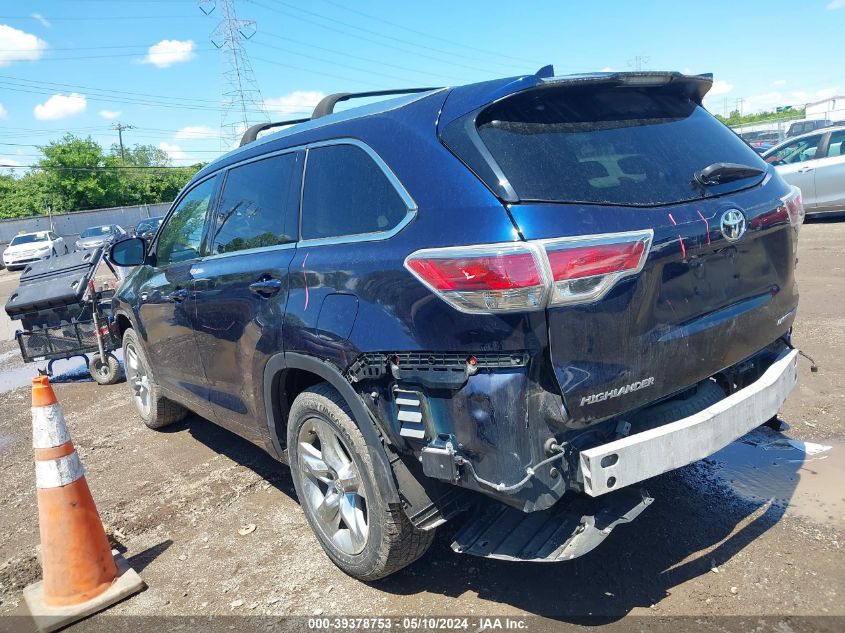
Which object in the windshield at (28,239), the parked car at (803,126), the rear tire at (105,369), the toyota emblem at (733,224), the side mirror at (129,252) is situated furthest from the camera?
the windshield at (28,239)

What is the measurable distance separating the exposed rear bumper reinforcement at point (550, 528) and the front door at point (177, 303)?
2.23 meters

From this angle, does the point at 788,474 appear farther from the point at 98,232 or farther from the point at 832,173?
the point at 98,232

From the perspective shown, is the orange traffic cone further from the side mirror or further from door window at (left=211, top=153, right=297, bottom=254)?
the side mirror

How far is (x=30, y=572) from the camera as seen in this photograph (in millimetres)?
3512

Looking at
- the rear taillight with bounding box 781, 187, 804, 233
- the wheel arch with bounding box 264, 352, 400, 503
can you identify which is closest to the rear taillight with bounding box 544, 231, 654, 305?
the wheel arch with bounding box 264, 352, 400, 503

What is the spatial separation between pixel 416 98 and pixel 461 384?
1310 millimetres

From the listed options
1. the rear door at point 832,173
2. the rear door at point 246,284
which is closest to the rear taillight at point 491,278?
the rear door at point 246,284

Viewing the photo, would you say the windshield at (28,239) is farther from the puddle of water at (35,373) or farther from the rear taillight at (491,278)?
the rear taillight at (491,278)

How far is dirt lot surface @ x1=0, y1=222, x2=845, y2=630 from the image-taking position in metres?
2.77

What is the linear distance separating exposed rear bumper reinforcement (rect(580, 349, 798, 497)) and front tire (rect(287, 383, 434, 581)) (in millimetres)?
868

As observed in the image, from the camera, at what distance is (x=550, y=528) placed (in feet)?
8.15

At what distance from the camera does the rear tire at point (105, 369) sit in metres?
7.21

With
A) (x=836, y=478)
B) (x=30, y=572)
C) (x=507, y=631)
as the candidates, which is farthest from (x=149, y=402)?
(x=836, y=478)

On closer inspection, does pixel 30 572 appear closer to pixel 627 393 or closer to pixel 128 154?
pixel 627 393
